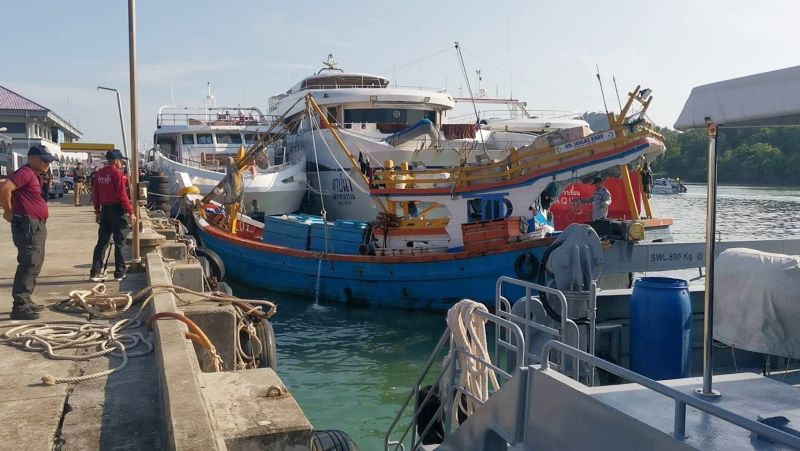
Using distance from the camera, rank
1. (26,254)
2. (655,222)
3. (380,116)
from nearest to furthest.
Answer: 1. (26,254)
2. (655,222)
3. (380,116)

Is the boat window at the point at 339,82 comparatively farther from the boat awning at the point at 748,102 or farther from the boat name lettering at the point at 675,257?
the boat awning at the point at 748,102

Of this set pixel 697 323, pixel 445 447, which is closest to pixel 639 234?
pixel 697 323

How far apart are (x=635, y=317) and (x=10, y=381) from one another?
15.6ft

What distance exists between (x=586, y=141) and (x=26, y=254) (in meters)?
8.60

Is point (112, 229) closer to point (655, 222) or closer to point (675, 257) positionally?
point (675, 257)

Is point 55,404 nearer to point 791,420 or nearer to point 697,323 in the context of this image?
point 791,420

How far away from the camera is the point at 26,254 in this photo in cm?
601

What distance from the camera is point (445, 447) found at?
15.8 ft

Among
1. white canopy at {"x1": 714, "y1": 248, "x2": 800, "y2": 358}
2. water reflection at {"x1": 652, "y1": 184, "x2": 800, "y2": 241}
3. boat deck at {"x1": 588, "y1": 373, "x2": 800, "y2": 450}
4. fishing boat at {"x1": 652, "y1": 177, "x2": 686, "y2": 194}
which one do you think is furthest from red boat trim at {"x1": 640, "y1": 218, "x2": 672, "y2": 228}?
fishing boat at {"x1": 652, "y1": 177, "x2": 686, "y2": 194}

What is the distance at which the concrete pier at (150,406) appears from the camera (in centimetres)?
348

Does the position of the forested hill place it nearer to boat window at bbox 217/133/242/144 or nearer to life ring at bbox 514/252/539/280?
life ring at bbox 514/252/539/280

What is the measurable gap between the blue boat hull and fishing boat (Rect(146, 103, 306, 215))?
5.77 m

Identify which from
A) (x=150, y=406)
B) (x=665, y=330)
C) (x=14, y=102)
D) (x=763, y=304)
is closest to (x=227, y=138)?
(x=14, y=102)

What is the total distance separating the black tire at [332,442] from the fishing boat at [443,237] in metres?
6.49
